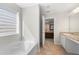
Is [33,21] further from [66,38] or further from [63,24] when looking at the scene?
[66,38]

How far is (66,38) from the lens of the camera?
1598mm

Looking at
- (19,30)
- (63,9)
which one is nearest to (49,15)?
(63,9)

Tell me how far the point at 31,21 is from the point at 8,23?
0.34 meters

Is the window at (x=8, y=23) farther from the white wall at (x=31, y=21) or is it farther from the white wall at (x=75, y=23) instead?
the white wall at (x=75, y=23)

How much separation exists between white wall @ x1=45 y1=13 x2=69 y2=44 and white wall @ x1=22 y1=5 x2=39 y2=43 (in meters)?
0.23

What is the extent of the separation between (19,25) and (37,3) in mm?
406

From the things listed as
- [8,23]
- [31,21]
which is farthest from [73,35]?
[8,23]

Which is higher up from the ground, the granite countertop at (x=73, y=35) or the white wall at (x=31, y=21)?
the white wall at (x=31, y=21)

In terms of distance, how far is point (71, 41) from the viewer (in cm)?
151

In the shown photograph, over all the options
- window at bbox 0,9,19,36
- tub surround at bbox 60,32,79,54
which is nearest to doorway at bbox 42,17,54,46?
tub surround at bbox 60,32,79,54

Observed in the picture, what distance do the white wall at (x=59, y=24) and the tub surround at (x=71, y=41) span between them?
0.07 metres

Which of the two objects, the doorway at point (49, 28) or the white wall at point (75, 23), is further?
the doorway at point (49, 28)

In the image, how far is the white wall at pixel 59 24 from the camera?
1.47 metres

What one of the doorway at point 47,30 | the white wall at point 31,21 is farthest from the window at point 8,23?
the doorway at point 47,30
